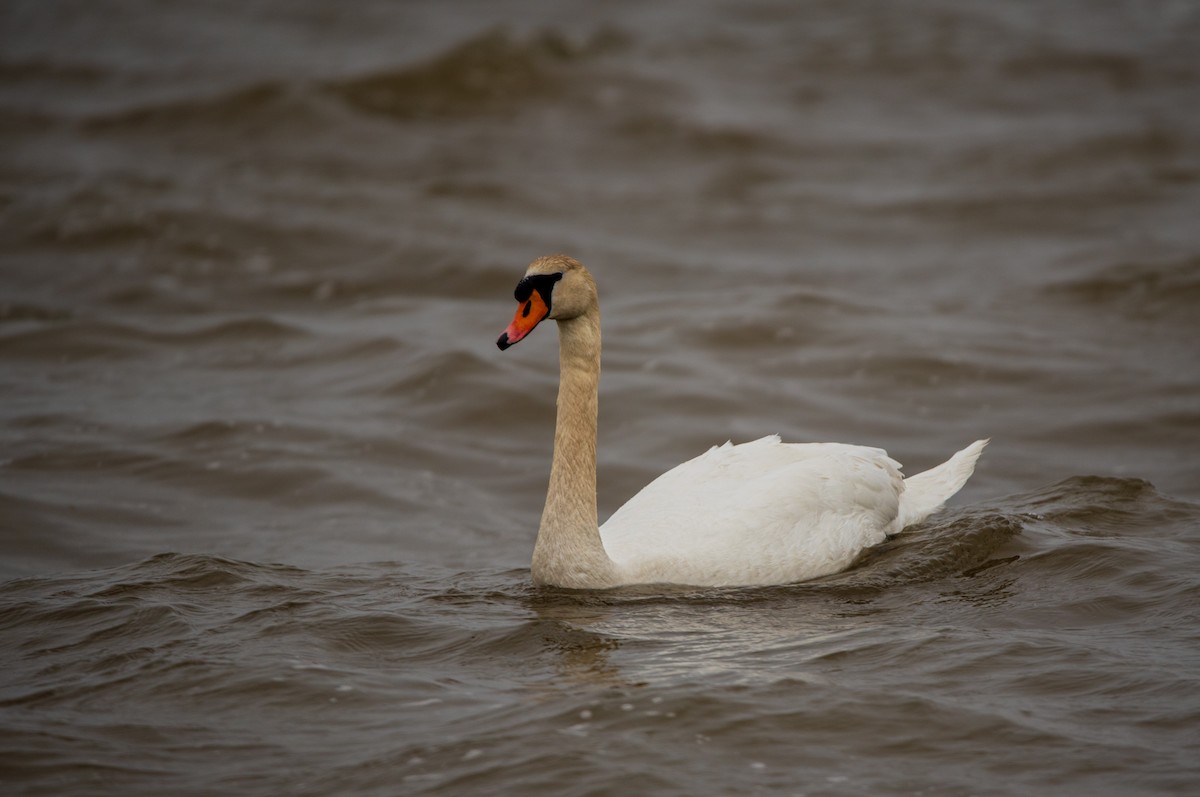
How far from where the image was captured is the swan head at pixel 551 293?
7.25 meters

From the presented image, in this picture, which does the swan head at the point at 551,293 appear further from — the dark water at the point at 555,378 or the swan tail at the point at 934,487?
the swan tail at the point at 934,487

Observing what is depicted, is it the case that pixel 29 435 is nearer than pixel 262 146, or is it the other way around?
pixel 29 435

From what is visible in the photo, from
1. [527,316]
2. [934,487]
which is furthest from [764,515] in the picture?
[527,316]

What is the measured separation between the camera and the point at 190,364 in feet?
46.2

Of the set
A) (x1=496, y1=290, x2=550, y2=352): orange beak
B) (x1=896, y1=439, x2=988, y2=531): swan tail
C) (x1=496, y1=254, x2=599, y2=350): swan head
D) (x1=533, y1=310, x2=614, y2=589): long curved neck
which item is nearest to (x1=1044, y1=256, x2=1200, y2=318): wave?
(x1=896, y1=439, x2=988, y2=531): swan tail

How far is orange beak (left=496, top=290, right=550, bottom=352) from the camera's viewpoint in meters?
7.11

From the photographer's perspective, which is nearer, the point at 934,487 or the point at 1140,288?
the point at 934,487

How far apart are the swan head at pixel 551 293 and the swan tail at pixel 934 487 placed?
8.65 ft

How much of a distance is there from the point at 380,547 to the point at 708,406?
4009 millimetres

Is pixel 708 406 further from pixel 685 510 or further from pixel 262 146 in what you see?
pixel 262 146

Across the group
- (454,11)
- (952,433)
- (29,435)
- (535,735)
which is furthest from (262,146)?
(535,735)

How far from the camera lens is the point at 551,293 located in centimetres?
742

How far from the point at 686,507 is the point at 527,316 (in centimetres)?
158

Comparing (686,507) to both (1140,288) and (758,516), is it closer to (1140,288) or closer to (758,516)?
(758,516)
